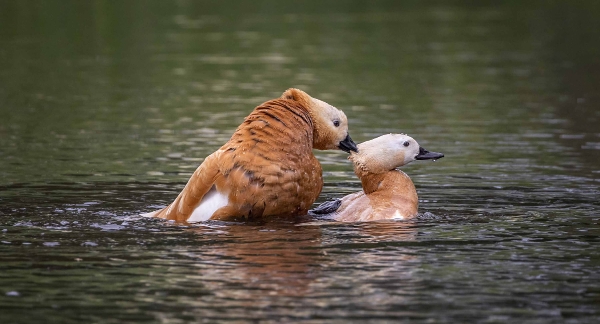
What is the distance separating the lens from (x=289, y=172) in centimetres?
977

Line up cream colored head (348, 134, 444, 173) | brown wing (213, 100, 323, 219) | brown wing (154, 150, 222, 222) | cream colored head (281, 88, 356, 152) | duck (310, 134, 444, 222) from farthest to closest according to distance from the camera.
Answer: cream colored head (348, 134, 444, 173) < cream colored head (281, 88, 356, 152) < duck (310, 134, 444, 222) < brown wing (154, 150, 222, 222) < brown wing (213, 100, 323, 219)

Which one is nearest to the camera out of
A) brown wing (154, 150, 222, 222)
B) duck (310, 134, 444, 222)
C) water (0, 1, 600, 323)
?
water (0, 1, 600, 323)

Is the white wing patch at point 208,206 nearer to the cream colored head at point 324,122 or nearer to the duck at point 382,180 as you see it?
the duck at point 382,180

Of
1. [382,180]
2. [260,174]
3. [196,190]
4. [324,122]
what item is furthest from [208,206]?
[382,180]

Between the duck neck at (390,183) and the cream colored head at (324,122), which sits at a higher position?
the cream colored head at (324,122)

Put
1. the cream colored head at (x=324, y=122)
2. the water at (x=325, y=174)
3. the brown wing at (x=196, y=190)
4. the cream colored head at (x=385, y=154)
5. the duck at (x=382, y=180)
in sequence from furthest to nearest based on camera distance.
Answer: the cream colored head at (x=385, y=154)
the cream colored head at (x=324, y=122)
the duck at (x=382, y=180)
the brown wing at (x=196, y=190)
the water at (x=325, y=174)

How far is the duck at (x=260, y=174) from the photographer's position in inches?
384

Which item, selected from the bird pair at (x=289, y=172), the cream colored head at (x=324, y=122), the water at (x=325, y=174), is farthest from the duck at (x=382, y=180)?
the water at (x=325, y=174)

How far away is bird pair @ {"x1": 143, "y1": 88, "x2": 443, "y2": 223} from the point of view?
9.77 meters

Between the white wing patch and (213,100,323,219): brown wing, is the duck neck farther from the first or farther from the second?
the white wing patch

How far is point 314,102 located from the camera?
1042 cm

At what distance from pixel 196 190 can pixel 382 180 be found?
2.00m

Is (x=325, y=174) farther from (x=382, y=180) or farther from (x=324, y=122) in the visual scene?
(x=324, y=122)

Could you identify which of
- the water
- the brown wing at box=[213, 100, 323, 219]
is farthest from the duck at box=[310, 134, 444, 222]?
the brown wing at box=[213, 100, 323, 219]
